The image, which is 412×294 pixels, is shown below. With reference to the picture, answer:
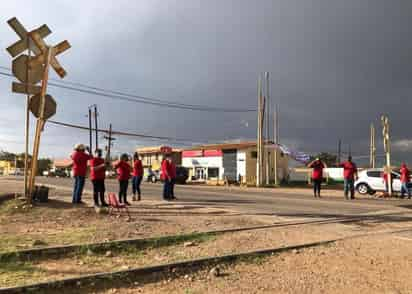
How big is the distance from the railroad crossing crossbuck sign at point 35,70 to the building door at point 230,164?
37.7m

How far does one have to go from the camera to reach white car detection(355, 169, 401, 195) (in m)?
20.2

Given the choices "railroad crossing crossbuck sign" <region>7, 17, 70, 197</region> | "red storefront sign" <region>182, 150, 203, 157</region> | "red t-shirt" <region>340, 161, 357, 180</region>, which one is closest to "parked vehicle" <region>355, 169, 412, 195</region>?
"red t-shirt" <region>340, 161, 357, 180</region>

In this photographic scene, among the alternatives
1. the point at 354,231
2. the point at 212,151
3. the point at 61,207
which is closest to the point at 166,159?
the point at 61,207

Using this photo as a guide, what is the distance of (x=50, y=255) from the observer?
5.05 meters

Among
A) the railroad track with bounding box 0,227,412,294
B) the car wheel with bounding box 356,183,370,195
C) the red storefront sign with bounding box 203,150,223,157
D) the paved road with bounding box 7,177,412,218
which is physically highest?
the red storefront sign with bounding box 203,150,223,157

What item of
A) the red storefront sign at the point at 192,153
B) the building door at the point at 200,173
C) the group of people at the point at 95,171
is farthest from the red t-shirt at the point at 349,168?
the red storefront sign at the point at 192,153

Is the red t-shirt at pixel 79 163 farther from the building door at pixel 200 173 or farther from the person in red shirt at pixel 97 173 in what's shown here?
the building door at pixel 200 173

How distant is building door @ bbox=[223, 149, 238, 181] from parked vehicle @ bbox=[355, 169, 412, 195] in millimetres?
25484

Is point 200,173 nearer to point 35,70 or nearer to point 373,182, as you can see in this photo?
point 373,182

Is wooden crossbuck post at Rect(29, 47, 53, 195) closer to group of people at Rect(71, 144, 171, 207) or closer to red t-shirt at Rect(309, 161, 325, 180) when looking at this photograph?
group of people at Rect(71, 144, 171, 207)

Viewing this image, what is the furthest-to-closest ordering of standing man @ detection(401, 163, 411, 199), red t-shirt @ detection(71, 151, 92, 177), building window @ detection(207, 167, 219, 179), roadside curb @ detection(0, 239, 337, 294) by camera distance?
building window @ detection(207, 167, 219, 179)
standing man @ detection(401, 163, 411, 199)
red t-shirt @ detection(71, 151, 92, 177)
roadside curb @ detection(0, 239, 337, 294)

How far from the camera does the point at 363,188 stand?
70.1 feet

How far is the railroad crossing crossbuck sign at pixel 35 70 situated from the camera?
379 inches

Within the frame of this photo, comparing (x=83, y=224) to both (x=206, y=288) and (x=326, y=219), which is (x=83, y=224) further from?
(x=326, y=219)
